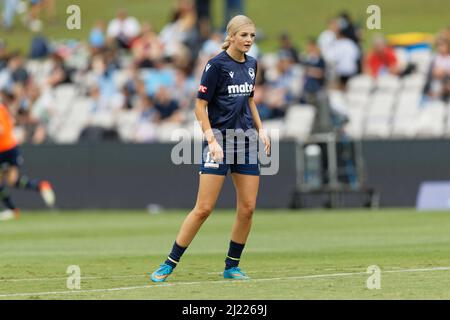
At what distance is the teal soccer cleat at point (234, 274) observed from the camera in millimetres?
12633

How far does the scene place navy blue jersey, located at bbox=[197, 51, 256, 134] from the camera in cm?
1230

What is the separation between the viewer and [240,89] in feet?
40.8

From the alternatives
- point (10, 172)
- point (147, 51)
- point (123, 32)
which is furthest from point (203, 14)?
point (10, 172)

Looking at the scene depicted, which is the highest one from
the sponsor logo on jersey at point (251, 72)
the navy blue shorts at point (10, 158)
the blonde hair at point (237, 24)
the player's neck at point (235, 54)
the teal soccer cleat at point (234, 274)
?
the blonde hair at point (237, 24)

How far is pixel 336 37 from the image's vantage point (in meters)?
29.5

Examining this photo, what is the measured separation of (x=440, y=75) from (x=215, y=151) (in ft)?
51.1

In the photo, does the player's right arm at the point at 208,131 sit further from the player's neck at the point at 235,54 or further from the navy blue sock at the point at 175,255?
the navy blue sock at the point at 175,255

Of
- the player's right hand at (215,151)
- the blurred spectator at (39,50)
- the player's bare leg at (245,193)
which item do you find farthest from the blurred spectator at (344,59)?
the player's right hand at (215,151)

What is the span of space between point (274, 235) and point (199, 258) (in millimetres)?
4071

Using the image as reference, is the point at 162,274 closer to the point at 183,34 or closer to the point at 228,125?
the point at 228,125

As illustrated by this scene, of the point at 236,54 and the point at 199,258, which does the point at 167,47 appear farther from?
the point at 236,54

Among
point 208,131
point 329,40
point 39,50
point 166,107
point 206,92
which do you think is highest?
point 39,50
